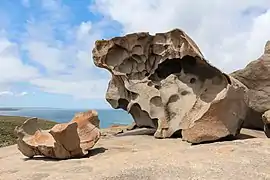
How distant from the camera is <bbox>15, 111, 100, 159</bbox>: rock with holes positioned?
8.88 metres

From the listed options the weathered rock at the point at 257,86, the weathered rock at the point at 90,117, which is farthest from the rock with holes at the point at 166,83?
the weathered rock at the point at 90,117

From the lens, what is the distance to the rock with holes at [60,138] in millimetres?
8883

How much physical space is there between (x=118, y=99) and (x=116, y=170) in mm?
6595

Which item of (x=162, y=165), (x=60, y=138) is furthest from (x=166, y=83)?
(x=162, y=165)

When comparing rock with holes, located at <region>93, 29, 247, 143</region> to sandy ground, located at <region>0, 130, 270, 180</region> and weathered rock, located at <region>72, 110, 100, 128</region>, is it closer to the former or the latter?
sandy ground, located at <region>0, 130, 270, 180</region>

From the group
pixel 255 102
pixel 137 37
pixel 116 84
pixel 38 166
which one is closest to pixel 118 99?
pixel 116 84

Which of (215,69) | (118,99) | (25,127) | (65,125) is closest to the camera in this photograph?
(65,125)

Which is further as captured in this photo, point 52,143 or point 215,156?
point 52,143

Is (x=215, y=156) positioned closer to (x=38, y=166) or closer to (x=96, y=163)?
(x=96, y=163)

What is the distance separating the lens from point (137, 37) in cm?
1288

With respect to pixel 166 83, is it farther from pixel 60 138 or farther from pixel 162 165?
pixel 162 165

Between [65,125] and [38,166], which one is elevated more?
[65,125]

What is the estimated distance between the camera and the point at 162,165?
7.04 metres

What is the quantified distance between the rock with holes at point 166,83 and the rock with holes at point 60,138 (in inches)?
94.0
